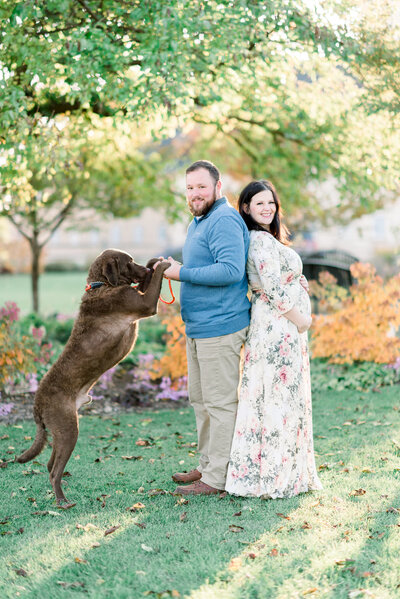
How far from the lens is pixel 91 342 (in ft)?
15.0

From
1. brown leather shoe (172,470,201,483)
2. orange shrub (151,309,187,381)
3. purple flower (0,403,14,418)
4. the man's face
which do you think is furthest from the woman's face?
purple flower (0,403,14,418)

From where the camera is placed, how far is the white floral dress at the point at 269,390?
454 cm

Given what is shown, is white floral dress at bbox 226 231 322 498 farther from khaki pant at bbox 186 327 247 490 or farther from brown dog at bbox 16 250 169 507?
brown dog at bbox 16 250 169 507

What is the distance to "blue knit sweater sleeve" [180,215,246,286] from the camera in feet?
14.0

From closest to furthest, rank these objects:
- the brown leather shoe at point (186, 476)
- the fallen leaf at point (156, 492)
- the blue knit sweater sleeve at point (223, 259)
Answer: the blue knit sweater sleeve at point (223, 259) → the fallen leaf at point (156, 492) → the brown leather shoe at point (186, 476)

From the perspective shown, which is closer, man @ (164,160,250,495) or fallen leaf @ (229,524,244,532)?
fallen leaf @ (229,524,244,532)

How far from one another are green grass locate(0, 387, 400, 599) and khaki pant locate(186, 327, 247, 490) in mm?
259

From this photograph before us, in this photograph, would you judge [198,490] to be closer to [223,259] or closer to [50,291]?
[223,259]

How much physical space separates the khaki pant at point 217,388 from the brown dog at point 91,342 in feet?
1.59

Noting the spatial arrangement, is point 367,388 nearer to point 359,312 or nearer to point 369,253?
point 359,312

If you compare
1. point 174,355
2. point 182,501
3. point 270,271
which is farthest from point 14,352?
point 270,271

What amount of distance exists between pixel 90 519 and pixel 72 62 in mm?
4390

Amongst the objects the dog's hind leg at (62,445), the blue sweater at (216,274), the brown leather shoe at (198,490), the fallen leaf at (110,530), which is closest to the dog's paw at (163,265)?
the blue sweater at (216,274)

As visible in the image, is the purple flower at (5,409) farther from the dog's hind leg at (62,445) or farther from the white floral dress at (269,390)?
the white floral dress at (269,390)
